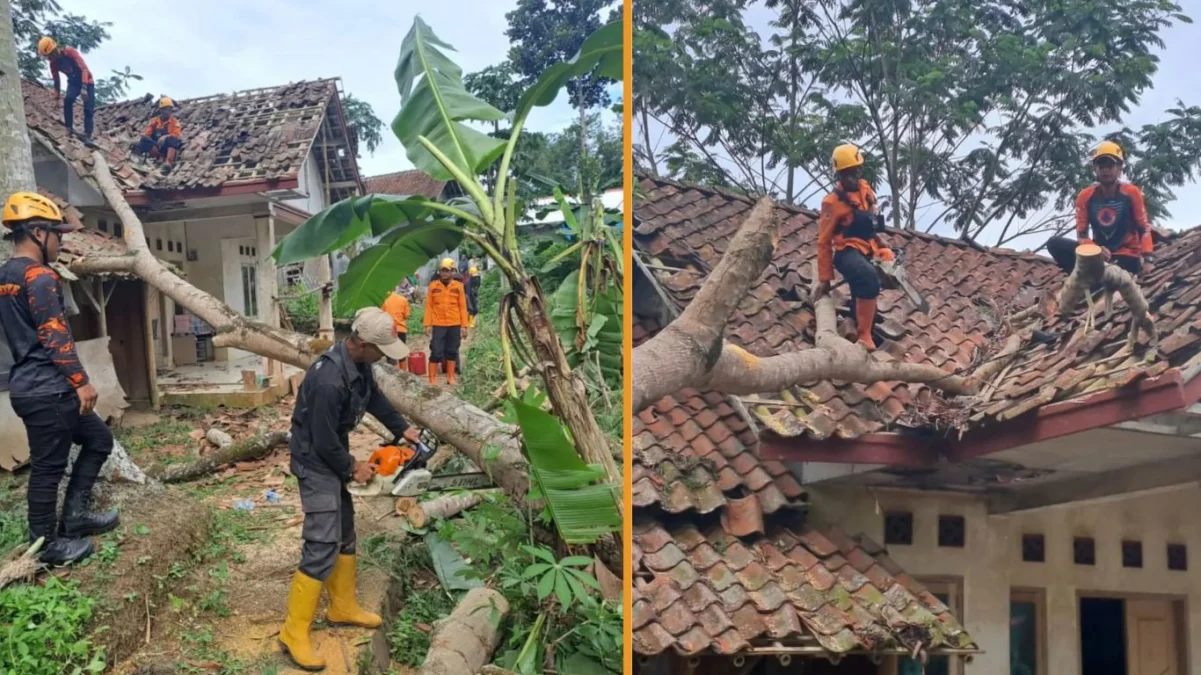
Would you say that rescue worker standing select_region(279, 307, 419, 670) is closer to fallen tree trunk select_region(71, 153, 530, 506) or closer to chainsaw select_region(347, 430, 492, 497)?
fallen tree trunk select_region(71, 153, 530, 506)

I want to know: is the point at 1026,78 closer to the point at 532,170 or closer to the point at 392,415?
the point at 392,415

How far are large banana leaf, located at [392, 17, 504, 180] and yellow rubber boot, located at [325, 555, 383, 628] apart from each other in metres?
1.54

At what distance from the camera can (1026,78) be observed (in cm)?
98

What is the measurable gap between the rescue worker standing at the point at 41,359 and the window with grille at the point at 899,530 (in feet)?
9.60

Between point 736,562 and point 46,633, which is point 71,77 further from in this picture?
point 736,562

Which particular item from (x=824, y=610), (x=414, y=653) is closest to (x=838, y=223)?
(x=824, y=610)

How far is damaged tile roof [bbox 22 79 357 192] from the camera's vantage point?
6.05 metres

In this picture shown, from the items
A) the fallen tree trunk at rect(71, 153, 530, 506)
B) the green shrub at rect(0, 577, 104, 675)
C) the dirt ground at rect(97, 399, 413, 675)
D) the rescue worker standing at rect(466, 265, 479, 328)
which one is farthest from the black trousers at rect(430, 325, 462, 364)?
the green shrub at rect(0, 577, 104, 675)

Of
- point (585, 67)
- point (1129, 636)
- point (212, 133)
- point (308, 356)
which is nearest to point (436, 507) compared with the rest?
point (308, 356)

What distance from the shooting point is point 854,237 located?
3.24 feet

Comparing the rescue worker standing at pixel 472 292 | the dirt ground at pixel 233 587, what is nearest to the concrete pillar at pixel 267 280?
the rescue worker standing at pixel 472 292

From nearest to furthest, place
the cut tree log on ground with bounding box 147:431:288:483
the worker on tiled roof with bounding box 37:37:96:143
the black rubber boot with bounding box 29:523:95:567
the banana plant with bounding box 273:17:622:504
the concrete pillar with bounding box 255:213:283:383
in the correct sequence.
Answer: the banana plant with bounding box 273:17:622:504 → the black rubber boot with bounding box 29:523:95:567 → the cut tree log on ground with bounding box 147:431:288:483 → the worker on tiled roof with bounding box 37:37:96:143 → the concrete pillar with bounding box 255:213:283:383

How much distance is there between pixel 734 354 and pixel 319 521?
2.22 m

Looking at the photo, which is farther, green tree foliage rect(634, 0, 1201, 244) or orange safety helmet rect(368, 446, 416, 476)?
orange safety helmet rect(368, 446, 416, 476)
